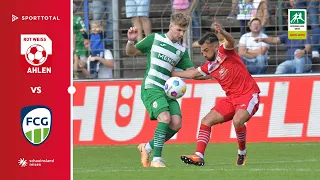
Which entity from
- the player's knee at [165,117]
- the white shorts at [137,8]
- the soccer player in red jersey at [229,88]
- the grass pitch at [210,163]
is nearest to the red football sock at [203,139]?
the soccer player in red jersey at [229,88]

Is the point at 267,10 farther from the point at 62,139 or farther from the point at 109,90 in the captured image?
the point at 62,139

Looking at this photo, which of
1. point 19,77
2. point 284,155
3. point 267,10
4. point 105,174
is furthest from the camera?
point 267,10

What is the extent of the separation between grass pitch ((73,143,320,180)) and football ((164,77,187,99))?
0.95 meters

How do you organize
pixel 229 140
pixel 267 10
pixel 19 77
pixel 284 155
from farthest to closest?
pixel 267 10, pixel 229 140, pixel 284 155, pixel 19 77

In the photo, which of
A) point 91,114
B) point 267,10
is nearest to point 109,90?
point 91,114

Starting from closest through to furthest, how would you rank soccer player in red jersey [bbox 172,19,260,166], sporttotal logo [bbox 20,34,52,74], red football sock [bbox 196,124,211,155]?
sporttotal logo [bbox 20,34,52,74], red football sock [bbox 196,124,211,155], soccer player in red jersey [bbox 172,19,260,166]

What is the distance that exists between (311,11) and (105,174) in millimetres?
8854

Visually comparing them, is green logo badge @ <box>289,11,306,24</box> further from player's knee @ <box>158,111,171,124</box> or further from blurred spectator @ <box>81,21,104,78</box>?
player's knee @ <box>158,111,171,124</box>

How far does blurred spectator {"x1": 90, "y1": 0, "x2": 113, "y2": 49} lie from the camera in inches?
732

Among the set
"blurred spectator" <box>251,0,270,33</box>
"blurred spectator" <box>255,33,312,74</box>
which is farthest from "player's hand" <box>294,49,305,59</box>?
"blurred spectator" <box>251,0,270,33</box>

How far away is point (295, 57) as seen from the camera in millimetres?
17625

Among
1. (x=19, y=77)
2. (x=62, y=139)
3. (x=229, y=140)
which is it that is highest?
(x=19, y=77)

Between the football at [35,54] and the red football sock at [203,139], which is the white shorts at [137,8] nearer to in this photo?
the red football sock at [203,139]

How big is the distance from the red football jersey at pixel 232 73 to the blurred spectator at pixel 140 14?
238 inches
